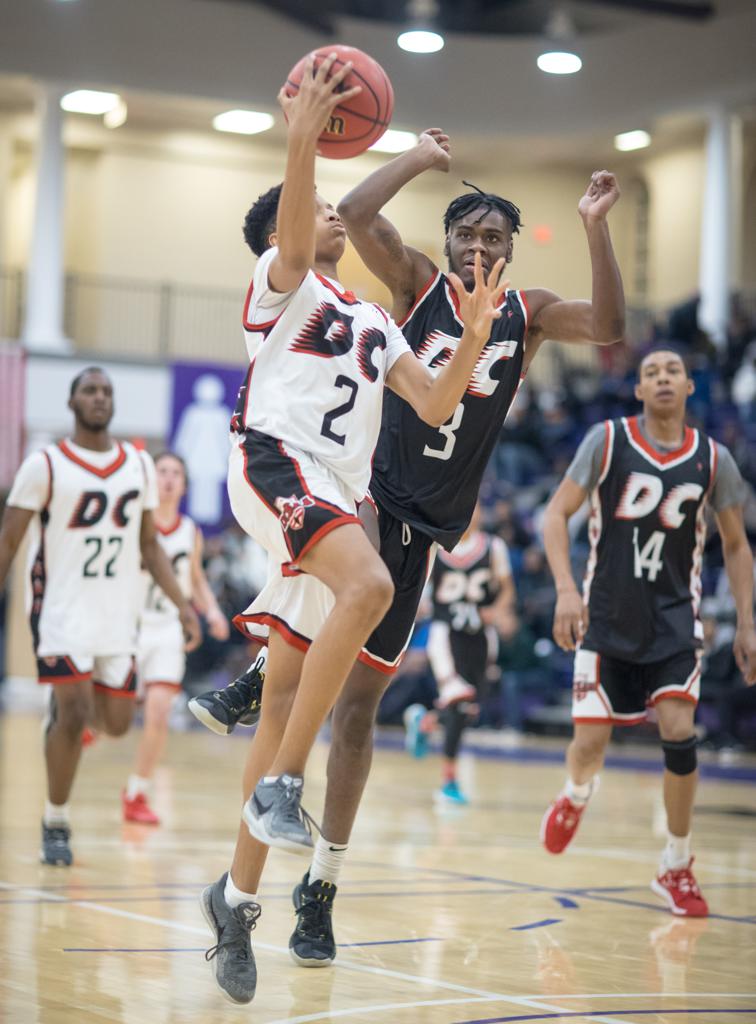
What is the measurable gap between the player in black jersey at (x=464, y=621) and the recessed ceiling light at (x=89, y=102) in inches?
539

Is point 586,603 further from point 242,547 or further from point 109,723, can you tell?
point 242,547

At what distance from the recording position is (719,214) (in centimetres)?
2153

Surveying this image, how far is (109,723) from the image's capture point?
22.6 feet

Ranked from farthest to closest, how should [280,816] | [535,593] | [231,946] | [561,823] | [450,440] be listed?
[535,593], [561,823], [450,440], [231,946], [280,816]

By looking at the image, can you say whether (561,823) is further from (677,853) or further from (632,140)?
(632,140)

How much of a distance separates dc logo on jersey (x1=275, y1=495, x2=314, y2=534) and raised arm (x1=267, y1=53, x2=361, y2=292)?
565mm

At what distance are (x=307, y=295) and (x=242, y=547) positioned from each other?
14512 mm

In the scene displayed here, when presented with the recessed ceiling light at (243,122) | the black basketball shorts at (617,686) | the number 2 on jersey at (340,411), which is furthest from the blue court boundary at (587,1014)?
the recessed ceiling light at (243,122)

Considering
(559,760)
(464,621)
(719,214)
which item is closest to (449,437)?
(464,621)

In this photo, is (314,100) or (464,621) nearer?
(314,100)

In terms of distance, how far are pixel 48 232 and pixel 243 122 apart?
13.0 ft

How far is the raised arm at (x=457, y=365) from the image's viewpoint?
3891mm

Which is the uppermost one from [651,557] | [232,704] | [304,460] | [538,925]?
[304,460]

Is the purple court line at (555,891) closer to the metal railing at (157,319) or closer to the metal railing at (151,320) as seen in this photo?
the metal railing at (157,319)
